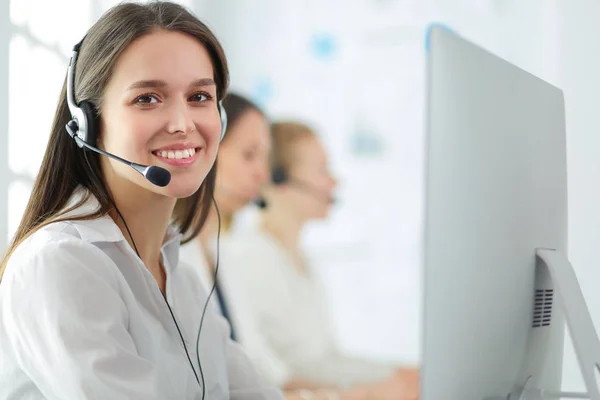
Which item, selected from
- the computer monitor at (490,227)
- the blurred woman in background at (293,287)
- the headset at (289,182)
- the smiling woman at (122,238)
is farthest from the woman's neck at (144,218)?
the headset at (289,182)

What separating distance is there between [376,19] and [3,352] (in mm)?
2873

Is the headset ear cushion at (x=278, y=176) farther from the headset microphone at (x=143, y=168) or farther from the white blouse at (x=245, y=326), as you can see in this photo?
the headset microphone at (x=143, y=168)

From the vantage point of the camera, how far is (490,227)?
2.85ft

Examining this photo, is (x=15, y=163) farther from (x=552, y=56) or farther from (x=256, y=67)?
(x=552, y=56)

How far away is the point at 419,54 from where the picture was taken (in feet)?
11.6

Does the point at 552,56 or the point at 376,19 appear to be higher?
the point at 376,19

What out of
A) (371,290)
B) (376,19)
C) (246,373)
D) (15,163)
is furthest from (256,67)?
(246,373)

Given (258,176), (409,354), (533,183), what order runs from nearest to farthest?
(533,183) < (258,176) < (409,354)

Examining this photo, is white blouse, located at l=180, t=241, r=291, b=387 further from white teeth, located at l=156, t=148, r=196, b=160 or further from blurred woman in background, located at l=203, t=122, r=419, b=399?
white teeth, located at l=156, t=148, r=196, b=160

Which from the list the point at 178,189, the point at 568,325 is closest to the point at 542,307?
the point at 568,325

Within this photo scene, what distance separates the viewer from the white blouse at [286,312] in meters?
2.76

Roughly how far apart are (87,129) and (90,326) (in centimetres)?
32

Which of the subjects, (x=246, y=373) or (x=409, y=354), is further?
(x=409, y=354)

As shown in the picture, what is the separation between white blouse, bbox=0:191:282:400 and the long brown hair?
0.05m
